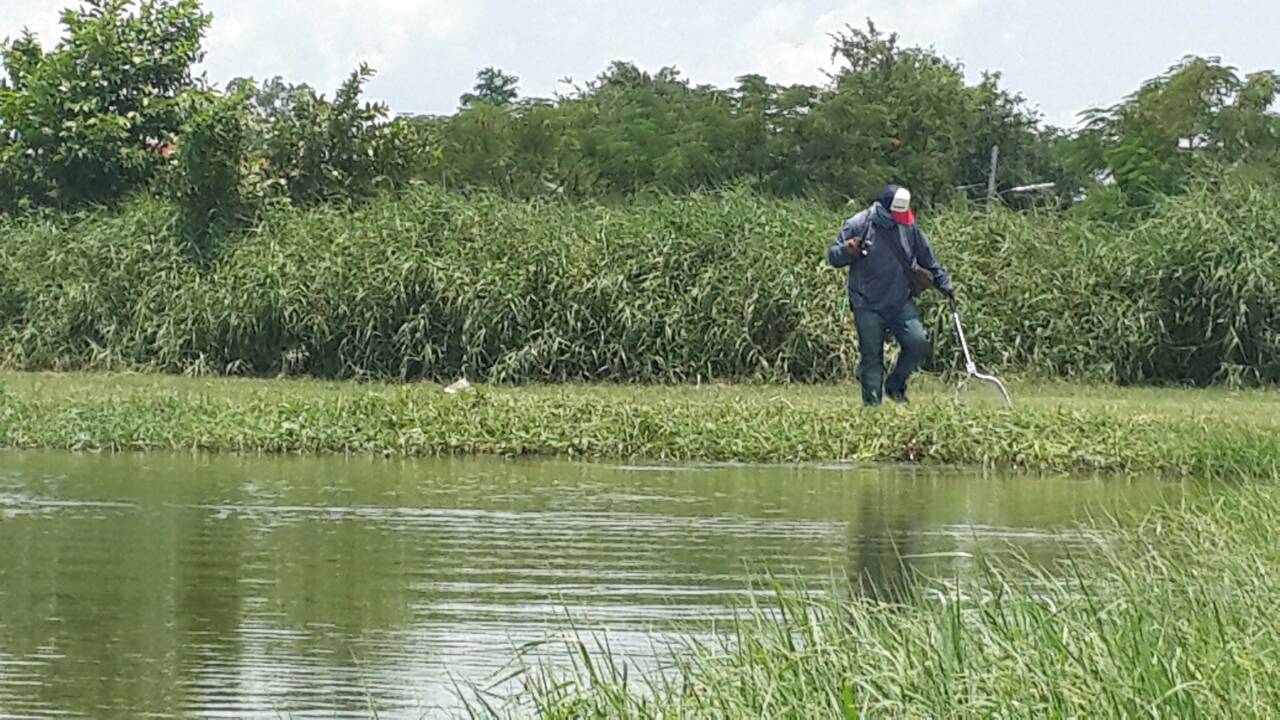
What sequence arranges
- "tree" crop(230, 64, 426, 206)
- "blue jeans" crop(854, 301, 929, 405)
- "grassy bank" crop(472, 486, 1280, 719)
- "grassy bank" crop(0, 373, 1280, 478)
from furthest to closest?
"tree" crop(230, 64, 426, 206) → "blue jeans" crop(854, 301, 929, 405) → "grassy bank" crop(0, 373, 1280, 478) → "grassy bank" crop(472, 486, 1280, 719)

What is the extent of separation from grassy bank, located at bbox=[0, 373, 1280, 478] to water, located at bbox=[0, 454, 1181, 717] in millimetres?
439

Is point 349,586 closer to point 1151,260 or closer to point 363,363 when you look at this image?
point 363,363

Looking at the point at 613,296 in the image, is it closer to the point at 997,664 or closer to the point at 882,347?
the point at 882,347

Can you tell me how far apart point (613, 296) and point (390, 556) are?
10.5 m

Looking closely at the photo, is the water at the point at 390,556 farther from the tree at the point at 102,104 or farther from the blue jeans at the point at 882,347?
the tree at the point at 102,104

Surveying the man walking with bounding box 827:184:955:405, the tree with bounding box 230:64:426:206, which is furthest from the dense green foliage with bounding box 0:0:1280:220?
the man walking with bounding box 827:184:955:405

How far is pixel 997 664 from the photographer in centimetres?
480

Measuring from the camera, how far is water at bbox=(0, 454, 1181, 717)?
6.11 m

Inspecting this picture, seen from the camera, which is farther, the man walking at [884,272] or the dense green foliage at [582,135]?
the dense green foliage at [582,135]

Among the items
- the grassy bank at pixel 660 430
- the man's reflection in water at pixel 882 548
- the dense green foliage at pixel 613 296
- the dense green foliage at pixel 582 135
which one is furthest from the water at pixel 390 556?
the dense green foliage at pixel 582 135

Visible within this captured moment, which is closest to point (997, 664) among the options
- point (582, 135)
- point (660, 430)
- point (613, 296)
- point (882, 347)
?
point (660, 430)

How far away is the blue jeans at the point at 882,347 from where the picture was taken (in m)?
14.5

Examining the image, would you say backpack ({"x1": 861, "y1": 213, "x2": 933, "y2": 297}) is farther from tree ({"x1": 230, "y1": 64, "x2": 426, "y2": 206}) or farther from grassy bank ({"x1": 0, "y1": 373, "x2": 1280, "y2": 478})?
tree ({"x1": 230, "y1": 64, "x2": 426, "y2": 206})

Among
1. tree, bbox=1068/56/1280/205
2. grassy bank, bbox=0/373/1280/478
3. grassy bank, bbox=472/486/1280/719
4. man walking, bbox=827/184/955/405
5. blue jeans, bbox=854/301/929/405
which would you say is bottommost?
grassy bank, bbox=472/486/1280/719
